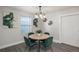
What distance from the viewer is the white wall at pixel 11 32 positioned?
5.63 feet

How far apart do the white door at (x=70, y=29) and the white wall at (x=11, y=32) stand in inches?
34.8

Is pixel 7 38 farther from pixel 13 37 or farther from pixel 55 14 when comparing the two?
pixel 55 14

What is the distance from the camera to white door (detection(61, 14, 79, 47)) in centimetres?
175

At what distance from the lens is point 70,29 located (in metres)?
1.80

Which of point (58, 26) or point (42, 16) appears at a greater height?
point (42, 16)

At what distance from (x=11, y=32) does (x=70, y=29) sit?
1.29m

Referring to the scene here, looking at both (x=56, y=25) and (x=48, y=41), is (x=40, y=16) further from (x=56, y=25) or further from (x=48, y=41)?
(x=48, y=41)

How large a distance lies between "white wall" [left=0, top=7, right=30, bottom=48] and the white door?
88 cm

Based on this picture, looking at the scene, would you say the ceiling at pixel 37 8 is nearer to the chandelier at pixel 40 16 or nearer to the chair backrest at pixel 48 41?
the chandelier at pixel 40 16

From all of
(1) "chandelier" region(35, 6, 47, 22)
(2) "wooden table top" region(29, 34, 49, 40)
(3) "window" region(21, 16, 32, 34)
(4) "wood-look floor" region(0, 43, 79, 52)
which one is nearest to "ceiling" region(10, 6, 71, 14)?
(1) "chandelier" region(35, 6, 47, 22)

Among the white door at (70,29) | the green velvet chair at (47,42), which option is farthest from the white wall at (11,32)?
the white door at (70,29)
